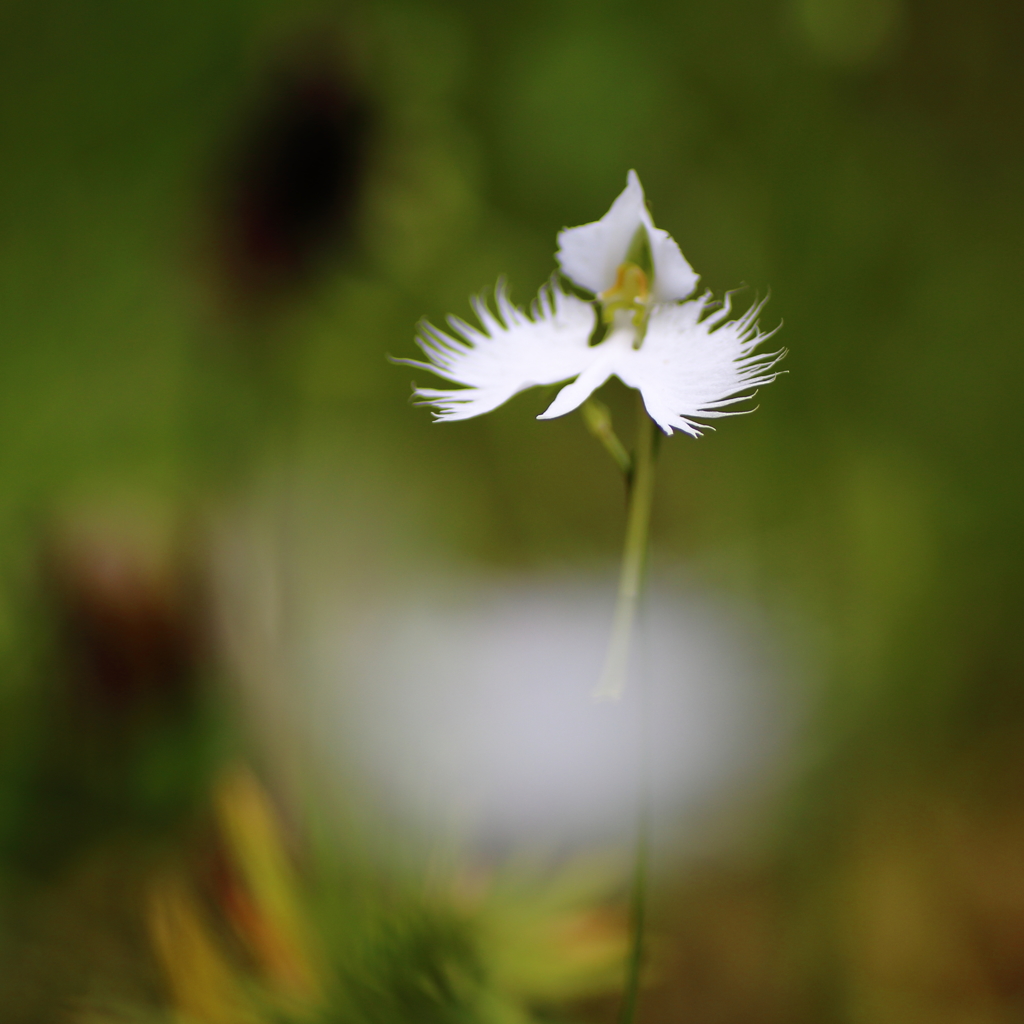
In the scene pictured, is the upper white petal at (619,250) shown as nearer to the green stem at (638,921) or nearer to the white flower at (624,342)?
the white flower at (624,342)

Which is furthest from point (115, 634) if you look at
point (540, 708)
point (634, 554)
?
point (634, 554)

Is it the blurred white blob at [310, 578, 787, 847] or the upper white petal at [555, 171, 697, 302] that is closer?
the upper white petal at [555, 171, 697, 302]

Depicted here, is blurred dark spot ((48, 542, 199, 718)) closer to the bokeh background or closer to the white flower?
the bokeh background

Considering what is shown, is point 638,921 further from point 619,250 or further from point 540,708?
point 540,708

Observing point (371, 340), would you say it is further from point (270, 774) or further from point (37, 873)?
→ point (37, 873)

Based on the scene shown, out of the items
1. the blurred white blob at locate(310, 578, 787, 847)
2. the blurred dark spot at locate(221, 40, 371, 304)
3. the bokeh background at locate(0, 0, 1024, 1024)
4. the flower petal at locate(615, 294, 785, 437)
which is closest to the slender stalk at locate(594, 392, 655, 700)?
the flower petal at locate(615, 294, 785, 437)

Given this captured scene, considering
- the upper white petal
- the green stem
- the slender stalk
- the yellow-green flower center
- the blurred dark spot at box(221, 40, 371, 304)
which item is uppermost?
the blurred dark spot at box(221, 40, 371, 304)

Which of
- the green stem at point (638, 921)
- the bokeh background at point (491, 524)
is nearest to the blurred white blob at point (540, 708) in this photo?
the bokeh background at point (491, 524)

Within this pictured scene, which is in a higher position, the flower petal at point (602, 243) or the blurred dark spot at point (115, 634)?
the flower petal at point (602, 243)

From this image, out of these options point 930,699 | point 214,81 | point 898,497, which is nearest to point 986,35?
point 898,497
